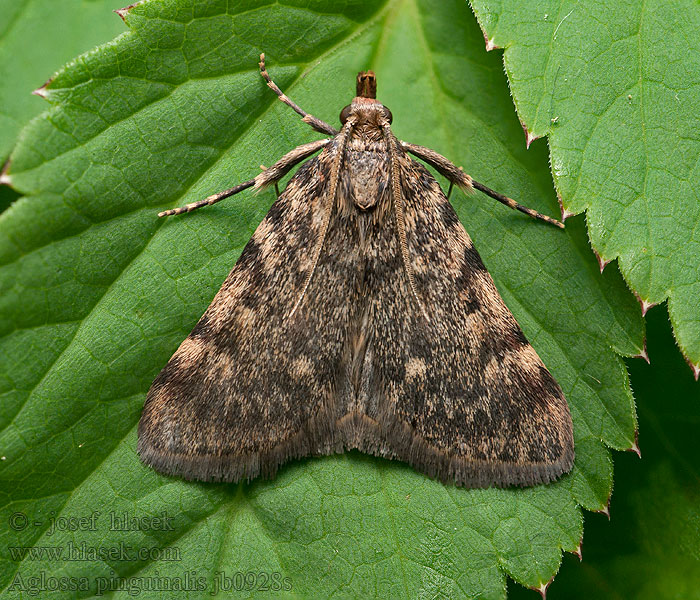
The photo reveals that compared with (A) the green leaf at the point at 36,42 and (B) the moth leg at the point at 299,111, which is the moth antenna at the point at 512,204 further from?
(A) the green leaf at the point at 36,42

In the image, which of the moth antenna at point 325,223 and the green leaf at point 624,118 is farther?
the moth antenna at point 325,223

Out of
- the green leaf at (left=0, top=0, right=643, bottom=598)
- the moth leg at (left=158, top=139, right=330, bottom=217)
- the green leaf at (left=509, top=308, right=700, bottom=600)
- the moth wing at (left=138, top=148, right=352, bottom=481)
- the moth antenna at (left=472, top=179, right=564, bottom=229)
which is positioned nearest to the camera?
the green leaf at (left=0, top=0, right=643, bottom=598)

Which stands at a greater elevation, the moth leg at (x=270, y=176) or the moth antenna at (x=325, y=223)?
the moth leg at (x=270, y=176)

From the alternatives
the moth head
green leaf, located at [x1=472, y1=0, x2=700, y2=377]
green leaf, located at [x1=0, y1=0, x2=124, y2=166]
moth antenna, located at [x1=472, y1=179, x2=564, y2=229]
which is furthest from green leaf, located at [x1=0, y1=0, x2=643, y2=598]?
green leaf, located at [x1=0, y1=0, x2=124, y2=166]

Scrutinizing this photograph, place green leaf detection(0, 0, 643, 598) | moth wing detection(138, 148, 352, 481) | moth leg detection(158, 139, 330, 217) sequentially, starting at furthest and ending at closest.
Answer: moth leg detection(158, 139, 330, 217)
moth wing detection(138, 148, 352, 481)
green leaf detection(0, 0, 643, 598)

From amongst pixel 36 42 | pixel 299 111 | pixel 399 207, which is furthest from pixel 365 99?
pixel 36 42

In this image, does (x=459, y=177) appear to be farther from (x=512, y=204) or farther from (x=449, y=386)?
(x=449, y=386)

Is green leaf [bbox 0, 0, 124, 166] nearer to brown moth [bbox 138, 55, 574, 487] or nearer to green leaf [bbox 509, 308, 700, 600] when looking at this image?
brown moth [bbox 138, 55, 574, 487]

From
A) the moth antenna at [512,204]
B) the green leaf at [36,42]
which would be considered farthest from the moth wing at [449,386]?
the green leaf at [36,42]
